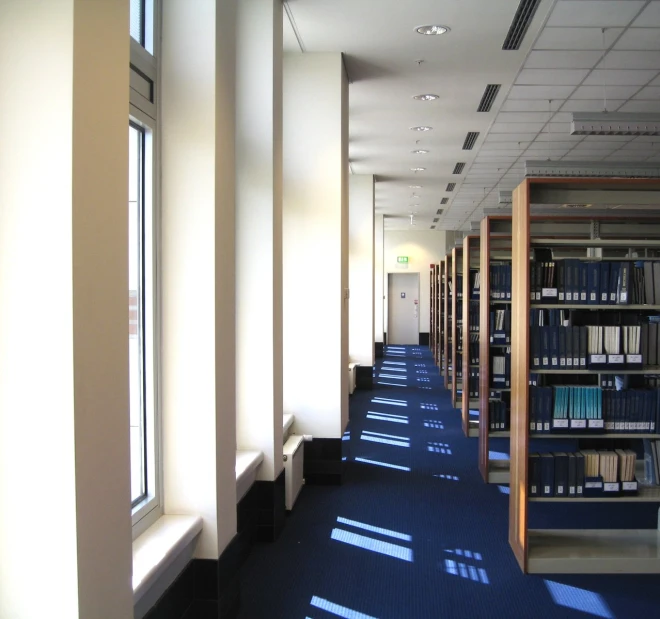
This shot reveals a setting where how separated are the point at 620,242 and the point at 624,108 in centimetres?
419

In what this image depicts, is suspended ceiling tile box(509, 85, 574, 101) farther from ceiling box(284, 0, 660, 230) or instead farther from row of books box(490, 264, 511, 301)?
row of books box(490, 264, 511, 301)

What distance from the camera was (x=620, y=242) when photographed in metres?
3.90

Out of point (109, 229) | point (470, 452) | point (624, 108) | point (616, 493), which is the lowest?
point (470, 452)

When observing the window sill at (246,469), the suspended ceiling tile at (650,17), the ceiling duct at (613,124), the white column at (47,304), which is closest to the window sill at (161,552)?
the white column at (47,304)

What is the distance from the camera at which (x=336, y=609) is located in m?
3.41

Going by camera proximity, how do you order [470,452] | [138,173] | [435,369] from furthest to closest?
[435,369], [470,452], [138,173]

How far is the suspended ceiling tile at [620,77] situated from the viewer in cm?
610

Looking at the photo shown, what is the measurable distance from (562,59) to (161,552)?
5182 mm

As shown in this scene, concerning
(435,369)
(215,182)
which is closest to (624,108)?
(215,182)

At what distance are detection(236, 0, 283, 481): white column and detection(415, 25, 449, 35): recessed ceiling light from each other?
139 centimetres

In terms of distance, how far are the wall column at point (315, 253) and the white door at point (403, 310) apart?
16464mm

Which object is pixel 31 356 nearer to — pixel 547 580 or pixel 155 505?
pixel 155 505

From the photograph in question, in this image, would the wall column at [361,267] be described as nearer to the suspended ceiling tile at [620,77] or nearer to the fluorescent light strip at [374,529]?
the suspended ceiling tile at [620,77]

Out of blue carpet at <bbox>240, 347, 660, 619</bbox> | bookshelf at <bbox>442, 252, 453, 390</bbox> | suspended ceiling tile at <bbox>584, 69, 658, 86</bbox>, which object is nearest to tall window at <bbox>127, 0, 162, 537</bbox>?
blue carpet at <bbox>240, 347, 660, 619</bbox>
